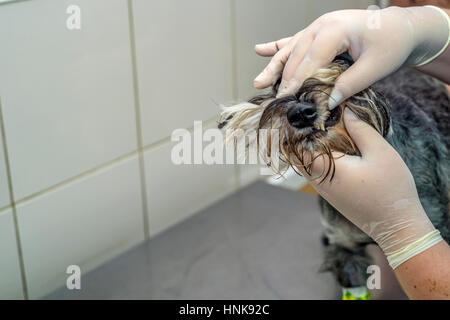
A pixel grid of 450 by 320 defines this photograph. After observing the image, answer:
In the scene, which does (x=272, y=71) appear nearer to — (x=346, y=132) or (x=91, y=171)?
(x=346, y=132)

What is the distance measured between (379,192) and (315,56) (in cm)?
24

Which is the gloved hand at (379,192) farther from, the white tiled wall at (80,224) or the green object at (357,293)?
the white tiled wall at (80,224)

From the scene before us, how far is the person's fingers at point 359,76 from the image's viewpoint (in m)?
0.97

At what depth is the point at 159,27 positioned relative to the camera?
1.54 metres

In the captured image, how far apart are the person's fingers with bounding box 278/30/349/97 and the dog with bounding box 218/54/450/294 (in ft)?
0.04

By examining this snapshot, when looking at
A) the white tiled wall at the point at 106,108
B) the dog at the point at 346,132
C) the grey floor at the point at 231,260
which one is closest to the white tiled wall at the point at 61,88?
the white tiled wall at the point at 106,108

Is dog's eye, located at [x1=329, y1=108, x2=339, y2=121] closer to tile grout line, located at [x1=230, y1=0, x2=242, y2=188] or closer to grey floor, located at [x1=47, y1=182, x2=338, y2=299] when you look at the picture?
grey floor, located at [x1=47, y1=182, x2=338, y2=299]

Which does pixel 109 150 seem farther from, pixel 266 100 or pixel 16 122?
pixel 266 100

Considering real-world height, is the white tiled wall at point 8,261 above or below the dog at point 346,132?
below

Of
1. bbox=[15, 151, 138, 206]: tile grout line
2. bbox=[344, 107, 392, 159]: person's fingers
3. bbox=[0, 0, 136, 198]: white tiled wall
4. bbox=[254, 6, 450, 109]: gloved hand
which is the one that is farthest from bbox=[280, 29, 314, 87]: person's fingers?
bbox=[15, 151, 138, 206]: tile grout line

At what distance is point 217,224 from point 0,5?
0.85 metres

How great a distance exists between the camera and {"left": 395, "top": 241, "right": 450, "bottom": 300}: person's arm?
100 cm

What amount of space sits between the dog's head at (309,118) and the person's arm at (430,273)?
0.20 metres

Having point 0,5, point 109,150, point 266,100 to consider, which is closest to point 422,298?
point 266,100
